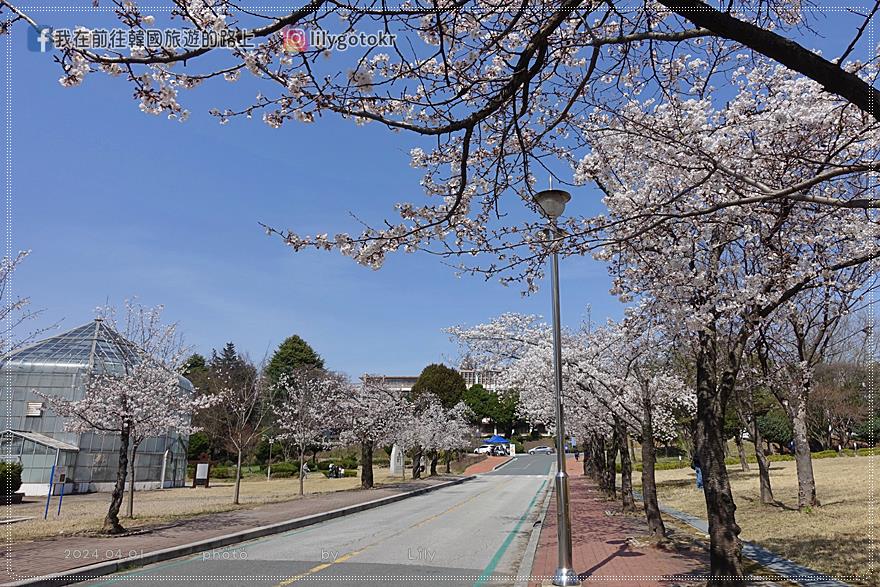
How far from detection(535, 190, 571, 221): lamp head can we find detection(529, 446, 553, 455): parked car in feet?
265

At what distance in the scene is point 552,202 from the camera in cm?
745

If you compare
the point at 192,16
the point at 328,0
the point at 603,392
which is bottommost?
the point at 603,392

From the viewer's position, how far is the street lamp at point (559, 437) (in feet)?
24.2

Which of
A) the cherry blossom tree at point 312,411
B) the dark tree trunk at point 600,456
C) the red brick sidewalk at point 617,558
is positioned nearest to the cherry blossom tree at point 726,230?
the red brick sidewalk at point 617,558

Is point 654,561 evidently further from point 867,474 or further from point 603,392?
point 867,474

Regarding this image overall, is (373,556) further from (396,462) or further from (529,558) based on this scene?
(396,462)

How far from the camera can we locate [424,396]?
4756cm

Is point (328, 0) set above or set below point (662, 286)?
above

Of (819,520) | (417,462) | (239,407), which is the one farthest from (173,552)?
(417,462)

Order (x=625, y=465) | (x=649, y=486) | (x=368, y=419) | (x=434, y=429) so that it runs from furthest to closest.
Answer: (x=434, y=429) < (x=368, y=419) < (x=625, y=465) < (x=649, y=486)

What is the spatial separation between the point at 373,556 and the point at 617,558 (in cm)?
441

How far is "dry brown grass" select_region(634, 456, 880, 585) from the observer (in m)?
9.66

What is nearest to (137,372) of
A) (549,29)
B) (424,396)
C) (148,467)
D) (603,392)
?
(603,392)

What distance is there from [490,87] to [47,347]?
36799 millimetres
